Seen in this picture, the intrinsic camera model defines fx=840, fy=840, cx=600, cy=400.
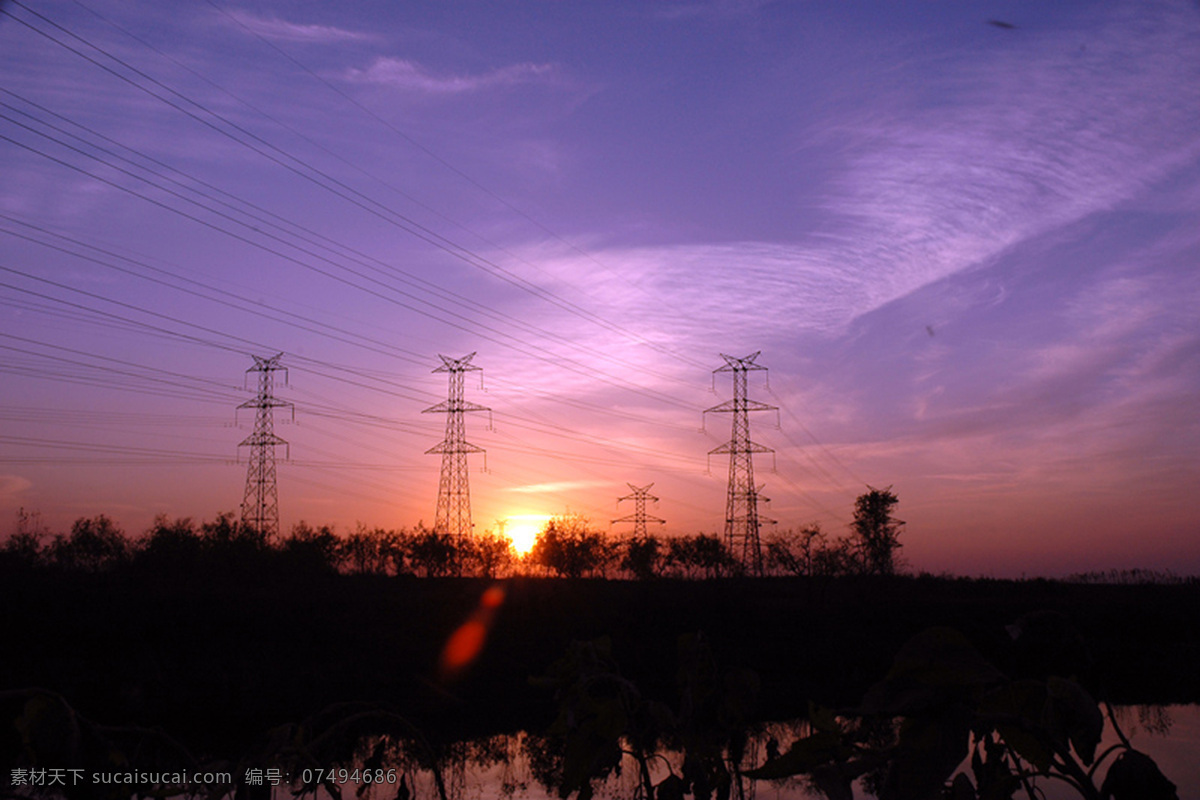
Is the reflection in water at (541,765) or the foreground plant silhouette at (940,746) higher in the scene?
the foreground plant silhouette at (940,746)

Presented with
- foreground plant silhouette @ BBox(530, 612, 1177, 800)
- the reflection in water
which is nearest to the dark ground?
the reflection in water

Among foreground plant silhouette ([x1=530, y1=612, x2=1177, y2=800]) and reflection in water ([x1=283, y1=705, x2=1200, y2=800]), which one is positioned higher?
foreground plant silhouette ([x1=530, y1=612, x2=1177, y2=800])

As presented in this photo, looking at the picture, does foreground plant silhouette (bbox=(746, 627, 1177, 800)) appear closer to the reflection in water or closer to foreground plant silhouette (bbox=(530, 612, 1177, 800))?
foreground plant silhouette (bbox=(530, 612, 1177, 800))

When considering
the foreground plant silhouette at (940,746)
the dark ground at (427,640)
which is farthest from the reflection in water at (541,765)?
the foreground plant silhouette at (940,746)

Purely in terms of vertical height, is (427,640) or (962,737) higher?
(962,737)

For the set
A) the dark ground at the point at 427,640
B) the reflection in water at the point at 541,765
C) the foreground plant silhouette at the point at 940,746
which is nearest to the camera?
the foreground plant silhouette at the point at 940,746

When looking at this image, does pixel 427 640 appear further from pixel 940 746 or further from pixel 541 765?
pixel 940 746

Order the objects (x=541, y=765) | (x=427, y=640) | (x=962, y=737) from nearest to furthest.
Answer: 1. (x=962, y=737)
2. (x=541, y=765)
3. (x=427, y=640)

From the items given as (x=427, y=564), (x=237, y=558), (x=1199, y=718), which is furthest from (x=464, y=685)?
(x=427, y=564)

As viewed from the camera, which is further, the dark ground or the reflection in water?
the dark ground

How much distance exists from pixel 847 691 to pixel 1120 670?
41.5ft

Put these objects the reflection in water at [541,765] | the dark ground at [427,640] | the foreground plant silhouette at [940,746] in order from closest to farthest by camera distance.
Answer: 1. the foreground plant silhouette at [940,746]
2. the reflection in water at [541,765]
3. the dark ground at [427,640]

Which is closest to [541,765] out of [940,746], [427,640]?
[427,640]

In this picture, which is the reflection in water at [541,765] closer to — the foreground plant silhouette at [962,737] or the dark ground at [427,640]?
the dark ground at [427,640]
